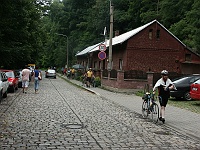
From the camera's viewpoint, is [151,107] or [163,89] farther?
[151,107]

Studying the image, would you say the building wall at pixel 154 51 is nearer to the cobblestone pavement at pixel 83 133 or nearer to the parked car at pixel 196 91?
the parked car at pixel 196 91

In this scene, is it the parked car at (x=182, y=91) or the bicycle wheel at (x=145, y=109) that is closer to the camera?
the bicycle wheel at (x=145, y=109)

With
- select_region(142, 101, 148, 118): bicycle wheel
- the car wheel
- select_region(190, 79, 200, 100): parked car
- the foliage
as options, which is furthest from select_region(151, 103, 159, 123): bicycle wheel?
the car wheel

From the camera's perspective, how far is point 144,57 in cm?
3206

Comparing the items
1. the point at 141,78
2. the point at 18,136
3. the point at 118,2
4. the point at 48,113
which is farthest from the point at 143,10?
the point at 18,136

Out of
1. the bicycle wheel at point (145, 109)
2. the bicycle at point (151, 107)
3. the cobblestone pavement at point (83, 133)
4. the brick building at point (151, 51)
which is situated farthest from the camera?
the brick building at point (151, 51)

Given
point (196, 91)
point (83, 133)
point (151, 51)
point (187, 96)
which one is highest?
point (151, 51)

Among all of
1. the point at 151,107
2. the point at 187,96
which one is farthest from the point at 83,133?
the point at 187,96

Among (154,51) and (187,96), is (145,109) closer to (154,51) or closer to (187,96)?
(187,96)

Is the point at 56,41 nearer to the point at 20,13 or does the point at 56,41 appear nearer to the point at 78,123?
the point at 20,13

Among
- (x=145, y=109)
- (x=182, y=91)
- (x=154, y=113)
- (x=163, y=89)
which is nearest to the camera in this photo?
(x=163, y=89)

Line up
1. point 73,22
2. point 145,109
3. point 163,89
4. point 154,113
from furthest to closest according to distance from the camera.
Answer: point 73,22 < point 145,109 < point 154,113 < point 163,89

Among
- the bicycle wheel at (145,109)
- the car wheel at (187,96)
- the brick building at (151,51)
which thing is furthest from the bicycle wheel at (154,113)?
the brick building at (151,51)

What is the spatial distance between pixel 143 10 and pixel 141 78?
35.6m
